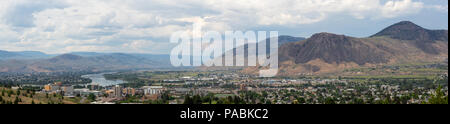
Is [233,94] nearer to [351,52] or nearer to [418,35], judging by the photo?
[351,52]

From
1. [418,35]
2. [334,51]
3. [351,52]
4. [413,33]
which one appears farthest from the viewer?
[413,33]

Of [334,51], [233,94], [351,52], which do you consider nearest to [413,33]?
[351,52]

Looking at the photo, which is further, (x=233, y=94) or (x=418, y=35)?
(x=418, y=35)

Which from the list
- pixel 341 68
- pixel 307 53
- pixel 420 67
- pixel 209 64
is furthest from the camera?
pixel 209 64

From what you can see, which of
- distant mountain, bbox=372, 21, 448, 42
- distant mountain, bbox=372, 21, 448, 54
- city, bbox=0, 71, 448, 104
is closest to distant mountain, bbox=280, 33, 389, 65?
distant mountain, bbox=372, 21, 448, 54

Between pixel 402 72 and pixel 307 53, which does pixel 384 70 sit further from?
pixel 307 53

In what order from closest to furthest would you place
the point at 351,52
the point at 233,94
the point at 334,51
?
the point at 233,94 < the point at 351,52 < the point at 334,51

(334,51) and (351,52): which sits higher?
(334,51)

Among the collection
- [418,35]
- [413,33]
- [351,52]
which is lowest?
[351,52]
